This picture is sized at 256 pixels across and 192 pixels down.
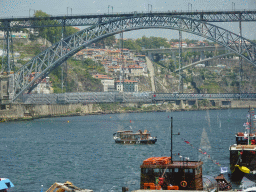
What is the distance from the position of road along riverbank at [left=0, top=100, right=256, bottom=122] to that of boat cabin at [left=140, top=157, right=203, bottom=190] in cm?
7701

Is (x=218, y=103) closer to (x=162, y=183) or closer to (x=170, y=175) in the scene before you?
→ (x=170, y=175)

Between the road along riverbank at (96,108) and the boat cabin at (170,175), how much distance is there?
3032 inches

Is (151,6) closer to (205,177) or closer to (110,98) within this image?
(110,98)

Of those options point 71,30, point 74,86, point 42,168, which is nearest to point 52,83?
point 74,86

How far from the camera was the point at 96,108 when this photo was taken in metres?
158

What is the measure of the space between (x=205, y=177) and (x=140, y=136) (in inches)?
1291

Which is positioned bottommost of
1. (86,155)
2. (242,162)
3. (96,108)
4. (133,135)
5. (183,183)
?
(96,108)

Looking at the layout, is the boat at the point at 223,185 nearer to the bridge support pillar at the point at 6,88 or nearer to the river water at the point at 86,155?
the river water at the point at 86,155

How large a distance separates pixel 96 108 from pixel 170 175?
419 ft

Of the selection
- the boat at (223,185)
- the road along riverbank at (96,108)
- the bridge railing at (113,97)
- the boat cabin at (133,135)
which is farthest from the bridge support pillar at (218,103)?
the boat at (223,185)

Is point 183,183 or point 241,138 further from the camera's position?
point 241,138

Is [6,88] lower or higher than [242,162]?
higher

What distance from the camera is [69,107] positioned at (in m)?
142

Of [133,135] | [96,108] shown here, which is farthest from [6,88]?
[133,135]
